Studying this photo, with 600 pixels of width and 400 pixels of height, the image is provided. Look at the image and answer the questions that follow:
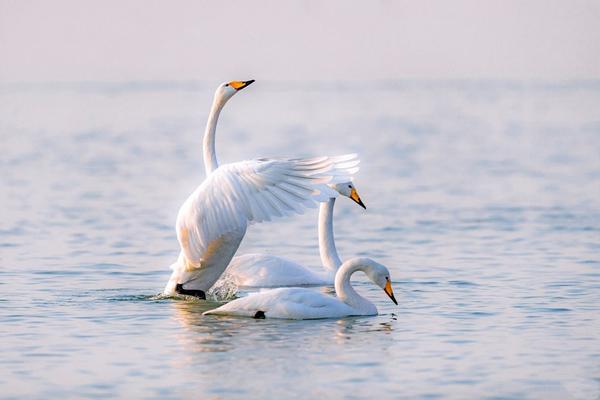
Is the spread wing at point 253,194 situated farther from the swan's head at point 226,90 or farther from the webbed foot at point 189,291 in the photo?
the swan's head at point 226,90

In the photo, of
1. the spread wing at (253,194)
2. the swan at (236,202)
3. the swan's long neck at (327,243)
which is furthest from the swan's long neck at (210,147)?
the swan's long neck at (327,243)

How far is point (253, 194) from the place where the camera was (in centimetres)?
1316

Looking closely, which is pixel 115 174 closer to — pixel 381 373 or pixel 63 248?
pixel 63 248

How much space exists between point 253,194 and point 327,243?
3031 mm

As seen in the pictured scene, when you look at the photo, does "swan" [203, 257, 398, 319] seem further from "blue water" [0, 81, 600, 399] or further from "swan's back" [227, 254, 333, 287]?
"swan's back" [227, 254, 333, 287]

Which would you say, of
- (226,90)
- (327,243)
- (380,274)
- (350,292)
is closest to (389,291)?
(380,274)

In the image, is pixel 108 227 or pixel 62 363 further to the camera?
pixel 108 227

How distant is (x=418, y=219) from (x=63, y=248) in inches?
178

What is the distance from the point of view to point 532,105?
57.4 meters

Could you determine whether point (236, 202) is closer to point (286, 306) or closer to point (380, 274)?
point (286, 306)

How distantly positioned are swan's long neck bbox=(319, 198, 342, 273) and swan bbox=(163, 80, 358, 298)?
203 centimetres

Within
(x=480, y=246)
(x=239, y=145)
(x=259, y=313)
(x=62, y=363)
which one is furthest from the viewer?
(x=239, y=145)

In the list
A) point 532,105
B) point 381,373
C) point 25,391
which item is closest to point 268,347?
point 381,373

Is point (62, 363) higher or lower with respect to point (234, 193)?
lower
